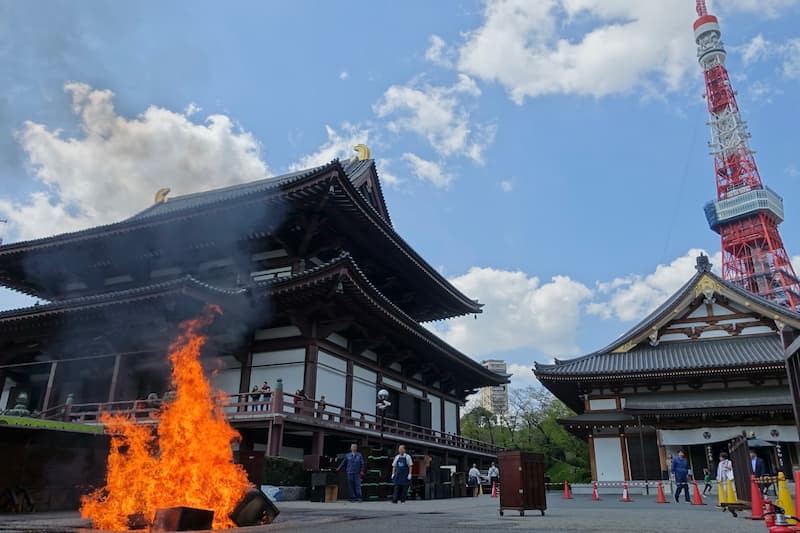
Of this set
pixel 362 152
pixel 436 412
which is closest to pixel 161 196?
pixel 362 152

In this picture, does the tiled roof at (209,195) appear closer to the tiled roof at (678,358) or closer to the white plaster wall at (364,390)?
the white plaster wall at (364,390)

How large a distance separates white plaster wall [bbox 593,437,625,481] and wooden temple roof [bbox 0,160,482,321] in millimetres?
9292

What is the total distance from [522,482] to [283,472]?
6.71 meters

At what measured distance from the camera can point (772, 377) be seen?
21328mm

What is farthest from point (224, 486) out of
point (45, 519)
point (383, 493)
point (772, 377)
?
point (772, 377)

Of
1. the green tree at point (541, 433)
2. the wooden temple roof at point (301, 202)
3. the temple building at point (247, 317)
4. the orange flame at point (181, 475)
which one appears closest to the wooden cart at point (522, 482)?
the orange flame at point (181, 475)

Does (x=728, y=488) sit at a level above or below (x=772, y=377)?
below

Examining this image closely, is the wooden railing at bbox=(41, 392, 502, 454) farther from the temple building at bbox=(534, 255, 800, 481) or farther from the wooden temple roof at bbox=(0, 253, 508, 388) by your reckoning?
the temple building at bbox=(534, 255, 800, 481)

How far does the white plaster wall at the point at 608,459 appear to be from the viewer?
71.5 feet

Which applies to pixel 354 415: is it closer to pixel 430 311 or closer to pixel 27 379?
pixel 430 311

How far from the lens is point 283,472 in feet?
46.9

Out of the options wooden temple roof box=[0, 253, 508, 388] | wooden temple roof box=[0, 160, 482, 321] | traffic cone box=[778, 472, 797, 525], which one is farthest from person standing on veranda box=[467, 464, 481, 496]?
traffic cone box=[778, 472, 797, 525]

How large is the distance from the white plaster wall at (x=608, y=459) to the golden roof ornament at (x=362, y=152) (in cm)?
1534

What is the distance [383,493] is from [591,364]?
40.8 feet
